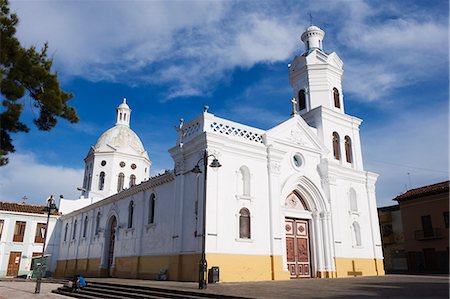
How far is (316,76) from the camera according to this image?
2484 cm

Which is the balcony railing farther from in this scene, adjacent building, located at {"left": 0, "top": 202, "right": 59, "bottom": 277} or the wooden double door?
adjacent building, located at {"left": 0, "top": 202, "right": 59, "bottom": 277}

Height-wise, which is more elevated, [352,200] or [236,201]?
[352,200]

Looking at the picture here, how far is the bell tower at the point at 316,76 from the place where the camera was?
24547 millimetres

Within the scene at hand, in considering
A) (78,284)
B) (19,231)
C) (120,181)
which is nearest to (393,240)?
(120,181)

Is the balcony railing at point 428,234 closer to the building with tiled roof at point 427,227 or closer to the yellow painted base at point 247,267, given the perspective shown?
the building with tiled roof at point 427,227

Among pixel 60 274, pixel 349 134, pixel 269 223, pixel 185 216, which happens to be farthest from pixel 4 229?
pixel 349 134

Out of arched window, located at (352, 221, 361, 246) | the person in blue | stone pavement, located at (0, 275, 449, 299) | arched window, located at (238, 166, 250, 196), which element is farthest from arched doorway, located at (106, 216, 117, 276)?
arched window, located at (352, 221, 361, 246)

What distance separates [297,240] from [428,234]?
14.7 m

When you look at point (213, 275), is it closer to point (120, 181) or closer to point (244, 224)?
point (244, 224)

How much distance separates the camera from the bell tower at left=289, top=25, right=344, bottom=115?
24547mm

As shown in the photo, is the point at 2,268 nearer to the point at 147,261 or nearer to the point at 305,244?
the point at 147,261

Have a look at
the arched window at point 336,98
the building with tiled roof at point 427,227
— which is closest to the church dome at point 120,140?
the arched window at point 336,98

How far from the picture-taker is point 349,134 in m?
24.8

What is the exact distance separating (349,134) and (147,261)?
15278 mm
